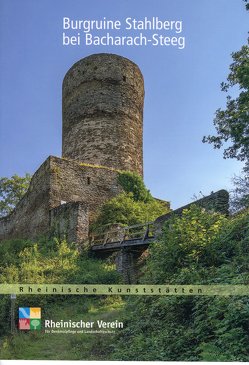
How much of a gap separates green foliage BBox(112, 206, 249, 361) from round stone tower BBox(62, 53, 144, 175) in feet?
32.0

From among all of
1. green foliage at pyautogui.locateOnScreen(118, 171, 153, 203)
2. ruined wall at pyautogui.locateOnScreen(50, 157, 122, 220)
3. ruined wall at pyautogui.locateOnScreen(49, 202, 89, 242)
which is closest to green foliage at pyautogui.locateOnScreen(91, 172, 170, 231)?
green foliage at pyautogui.locateOnScreen(118, 171, 153, 203)

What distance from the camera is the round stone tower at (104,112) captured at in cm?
1953

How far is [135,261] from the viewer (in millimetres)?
14484

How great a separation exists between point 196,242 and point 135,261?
6119 mm

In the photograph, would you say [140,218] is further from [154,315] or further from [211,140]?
[154,315]

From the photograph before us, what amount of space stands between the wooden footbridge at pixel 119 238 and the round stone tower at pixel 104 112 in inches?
157

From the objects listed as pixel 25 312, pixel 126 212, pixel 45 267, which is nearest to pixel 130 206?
pixel 126 212

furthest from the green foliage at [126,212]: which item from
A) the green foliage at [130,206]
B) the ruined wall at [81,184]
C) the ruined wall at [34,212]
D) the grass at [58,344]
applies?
the grass at [58,344]

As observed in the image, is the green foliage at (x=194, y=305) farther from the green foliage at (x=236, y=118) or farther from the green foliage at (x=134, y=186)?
the green foliage at (x=134, y=186)

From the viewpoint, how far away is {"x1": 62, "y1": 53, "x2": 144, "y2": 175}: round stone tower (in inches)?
769

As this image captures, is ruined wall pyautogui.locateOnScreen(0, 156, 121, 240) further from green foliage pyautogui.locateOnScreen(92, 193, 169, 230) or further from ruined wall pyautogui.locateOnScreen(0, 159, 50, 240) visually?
green foliage pyautogui.locateOnScreen(92, 193, 169, 230)

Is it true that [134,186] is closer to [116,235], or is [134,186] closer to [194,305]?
[116,235]

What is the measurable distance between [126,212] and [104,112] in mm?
4381

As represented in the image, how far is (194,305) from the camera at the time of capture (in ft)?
22.9
